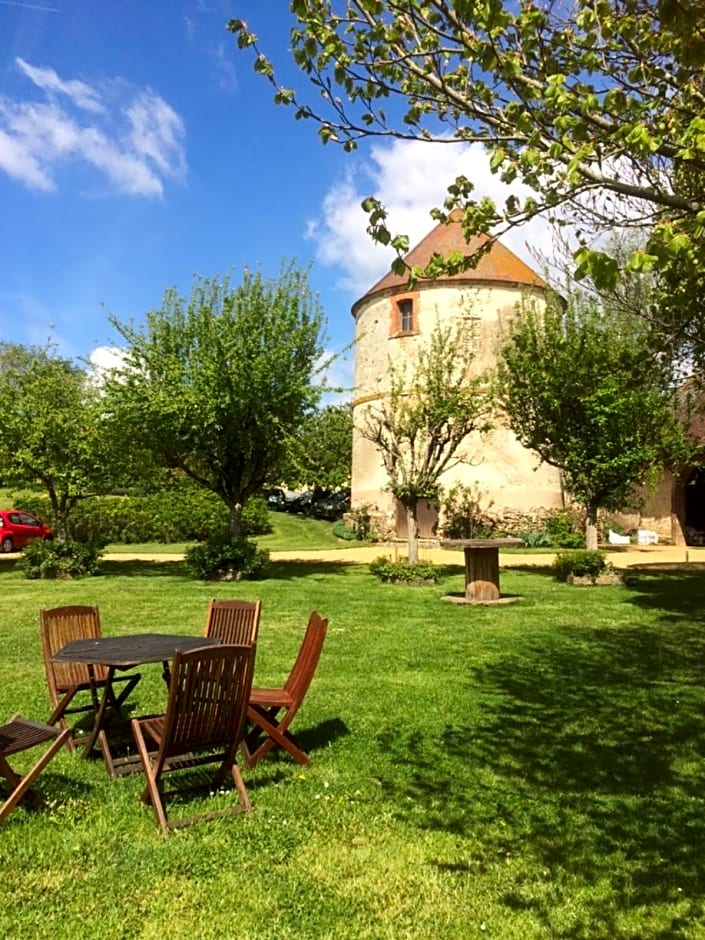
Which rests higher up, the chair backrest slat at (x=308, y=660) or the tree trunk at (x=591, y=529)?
the tree trunk at (x=591, y=529)

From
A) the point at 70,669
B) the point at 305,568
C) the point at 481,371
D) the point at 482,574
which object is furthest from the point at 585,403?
the point at 70,669

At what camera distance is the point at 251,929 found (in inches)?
126

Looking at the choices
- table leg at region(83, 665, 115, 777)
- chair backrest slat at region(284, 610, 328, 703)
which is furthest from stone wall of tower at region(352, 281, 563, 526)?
table leg at region(83, 665, 115, 777)

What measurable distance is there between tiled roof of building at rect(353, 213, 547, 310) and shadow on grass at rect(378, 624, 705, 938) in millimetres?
20751

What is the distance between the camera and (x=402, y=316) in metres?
28.1

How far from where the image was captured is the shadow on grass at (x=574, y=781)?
3738mm

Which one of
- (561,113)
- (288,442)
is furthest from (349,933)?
(288,442)

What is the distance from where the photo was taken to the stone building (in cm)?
2667

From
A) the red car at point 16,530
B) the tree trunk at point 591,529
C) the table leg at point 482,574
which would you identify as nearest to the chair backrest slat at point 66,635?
the table leg at point 482,574

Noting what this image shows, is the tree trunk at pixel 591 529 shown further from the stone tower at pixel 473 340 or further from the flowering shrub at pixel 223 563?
the stone tower at pixel 473 340

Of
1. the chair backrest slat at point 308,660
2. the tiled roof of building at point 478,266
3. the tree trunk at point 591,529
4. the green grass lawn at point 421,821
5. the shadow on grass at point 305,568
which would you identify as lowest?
the green grass lawn at point 421,821

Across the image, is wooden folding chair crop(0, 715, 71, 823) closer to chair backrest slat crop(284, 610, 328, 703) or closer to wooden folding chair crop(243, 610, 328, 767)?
wooden folding chair crop(243, 610, 328, 767)

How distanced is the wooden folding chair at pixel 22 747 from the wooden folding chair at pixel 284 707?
128 cm

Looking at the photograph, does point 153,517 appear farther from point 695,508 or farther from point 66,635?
point 66,635
